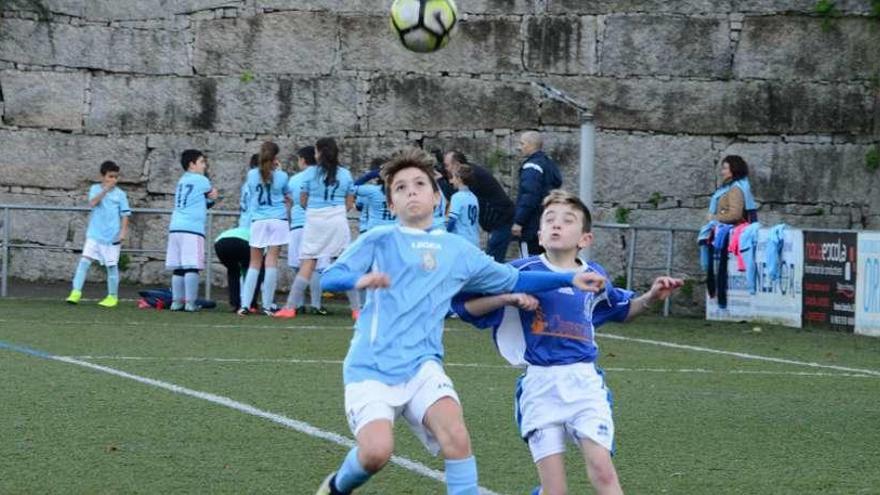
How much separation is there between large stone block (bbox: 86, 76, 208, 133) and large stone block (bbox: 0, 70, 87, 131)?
0.64 ft

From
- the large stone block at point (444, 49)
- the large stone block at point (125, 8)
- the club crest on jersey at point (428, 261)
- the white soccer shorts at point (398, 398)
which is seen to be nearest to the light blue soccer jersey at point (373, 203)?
the large stone block at point (444, 49)

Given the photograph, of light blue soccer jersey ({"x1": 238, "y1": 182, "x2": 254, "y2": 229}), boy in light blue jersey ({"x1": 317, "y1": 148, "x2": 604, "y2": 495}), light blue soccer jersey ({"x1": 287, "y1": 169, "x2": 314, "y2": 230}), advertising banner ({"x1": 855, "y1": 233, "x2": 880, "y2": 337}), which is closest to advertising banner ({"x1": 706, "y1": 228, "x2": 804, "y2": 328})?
advertising banner ({"x1": 855, "y1": 233, "x2": 880, "y2": 337})

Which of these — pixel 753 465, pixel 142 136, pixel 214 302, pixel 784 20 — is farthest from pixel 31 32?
pixel 753 465

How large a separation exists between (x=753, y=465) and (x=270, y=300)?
1005 cm

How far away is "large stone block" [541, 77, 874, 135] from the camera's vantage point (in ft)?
65.9

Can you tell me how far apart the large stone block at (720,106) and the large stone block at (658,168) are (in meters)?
0.17

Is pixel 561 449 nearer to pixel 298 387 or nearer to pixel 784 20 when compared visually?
pixel 298 387

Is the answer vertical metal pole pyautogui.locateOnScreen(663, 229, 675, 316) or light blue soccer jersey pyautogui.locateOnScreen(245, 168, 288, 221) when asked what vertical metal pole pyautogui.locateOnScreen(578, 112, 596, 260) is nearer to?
vertical metal pole pyautogui.locateOnScreen(663, 229, 675, 316)

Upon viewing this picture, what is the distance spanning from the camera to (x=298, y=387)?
10945 mm

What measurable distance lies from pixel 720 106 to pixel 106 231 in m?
7.56

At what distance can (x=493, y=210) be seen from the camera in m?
17.9

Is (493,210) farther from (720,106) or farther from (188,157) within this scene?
(720,106)

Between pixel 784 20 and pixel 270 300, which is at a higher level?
pixel 784 20

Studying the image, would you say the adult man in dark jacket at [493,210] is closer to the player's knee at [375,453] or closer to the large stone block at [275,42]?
the large stone block at [275,42]
